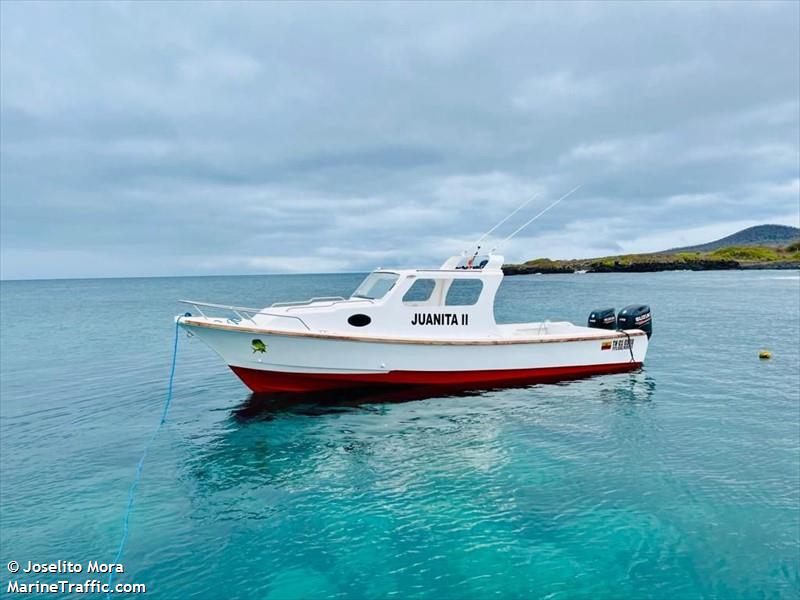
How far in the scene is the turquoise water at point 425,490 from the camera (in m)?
6.62

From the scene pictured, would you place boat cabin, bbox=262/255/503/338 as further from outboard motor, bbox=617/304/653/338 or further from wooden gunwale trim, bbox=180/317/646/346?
outboard motor, bbox=617/304/653/338

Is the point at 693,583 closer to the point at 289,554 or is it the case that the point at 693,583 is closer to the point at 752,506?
the point at 752,506

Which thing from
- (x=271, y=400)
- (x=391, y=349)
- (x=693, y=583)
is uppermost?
(x=391, y=349)

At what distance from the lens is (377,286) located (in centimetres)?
1538

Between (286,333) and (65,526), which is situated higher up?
(286,333)

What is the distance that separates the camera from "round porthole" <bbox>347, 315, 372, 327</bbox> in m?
14.1

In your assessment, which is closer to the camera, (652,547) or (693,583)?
(693,583)

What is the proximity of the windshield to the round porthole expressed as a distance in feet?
3.20

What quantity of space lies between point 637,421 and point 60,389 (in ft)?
62.7

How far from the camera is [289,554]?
7059mm

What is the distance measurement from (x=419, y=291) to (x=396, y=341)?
6.89ft

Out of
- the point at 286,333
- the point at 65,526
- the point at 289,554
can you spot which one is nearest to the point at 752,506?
the point at 289,554

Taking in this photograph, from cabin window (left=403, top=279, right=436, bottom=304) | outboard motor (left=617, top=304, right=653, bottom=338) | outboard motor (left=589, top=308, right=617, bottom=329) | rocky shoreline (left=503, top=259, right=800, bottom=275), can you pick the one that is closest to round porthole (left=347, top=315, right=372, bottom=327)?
cabin window (left=403, top=279, right=436, bottom=304)

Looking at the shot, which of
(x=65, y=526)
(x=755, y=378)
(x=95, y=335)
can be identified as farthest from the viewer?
(x=95, y=335)
